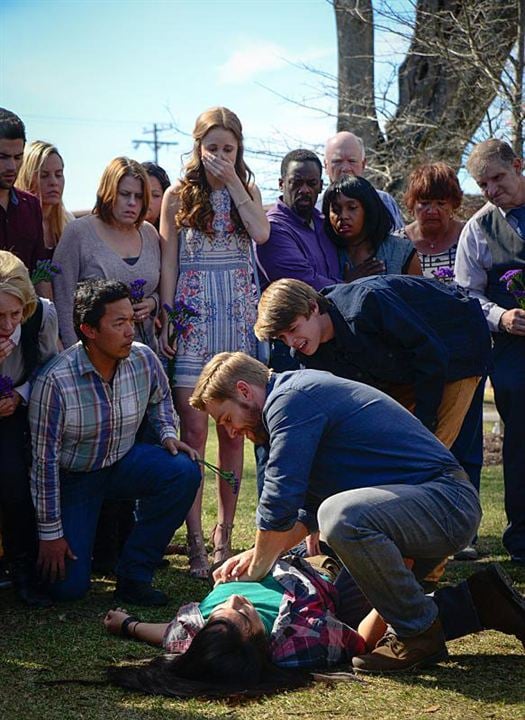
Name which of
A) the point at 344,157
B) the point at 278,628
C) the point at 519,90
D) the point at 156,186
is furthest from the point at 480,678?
the point at 519,90

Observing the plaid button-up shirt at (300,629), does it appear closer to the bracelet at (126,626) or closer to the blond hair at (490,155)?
the bracelet at (126,626)

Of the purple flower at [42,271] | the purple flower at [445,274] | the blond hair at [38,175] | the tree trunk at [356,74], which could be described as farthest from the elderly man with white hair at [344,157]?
the tree trunk at [356,74]

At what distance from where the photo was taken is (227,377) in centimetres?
Result: 406

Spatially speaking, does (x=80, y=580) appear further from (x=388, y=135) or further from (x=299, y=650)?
(x=388, y=135)

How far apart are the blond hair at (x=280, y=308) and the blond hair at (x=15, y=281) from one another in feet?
3.61

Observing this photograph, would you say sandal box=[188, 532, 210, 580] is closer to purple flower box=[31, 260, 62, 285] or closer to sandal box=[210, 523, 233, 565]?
sandal box=[210, 523, 233, 565]

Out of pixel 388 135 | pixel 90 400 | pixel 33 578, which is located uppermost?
pixel 388 135

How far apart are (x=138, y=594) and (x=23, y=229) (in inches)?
76.6

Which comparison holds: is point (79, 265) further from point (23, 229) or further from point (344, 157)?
point (344, 157)

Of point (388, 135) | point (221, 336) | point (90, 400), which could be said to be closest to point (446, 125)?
point (388, 135)

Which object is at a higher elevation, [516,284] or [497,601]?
[516,284]

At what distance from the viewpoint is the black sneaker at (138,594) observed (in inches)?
193

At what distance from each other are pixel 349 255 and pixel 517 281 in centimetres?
95

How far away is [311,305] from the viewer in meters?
4.50
